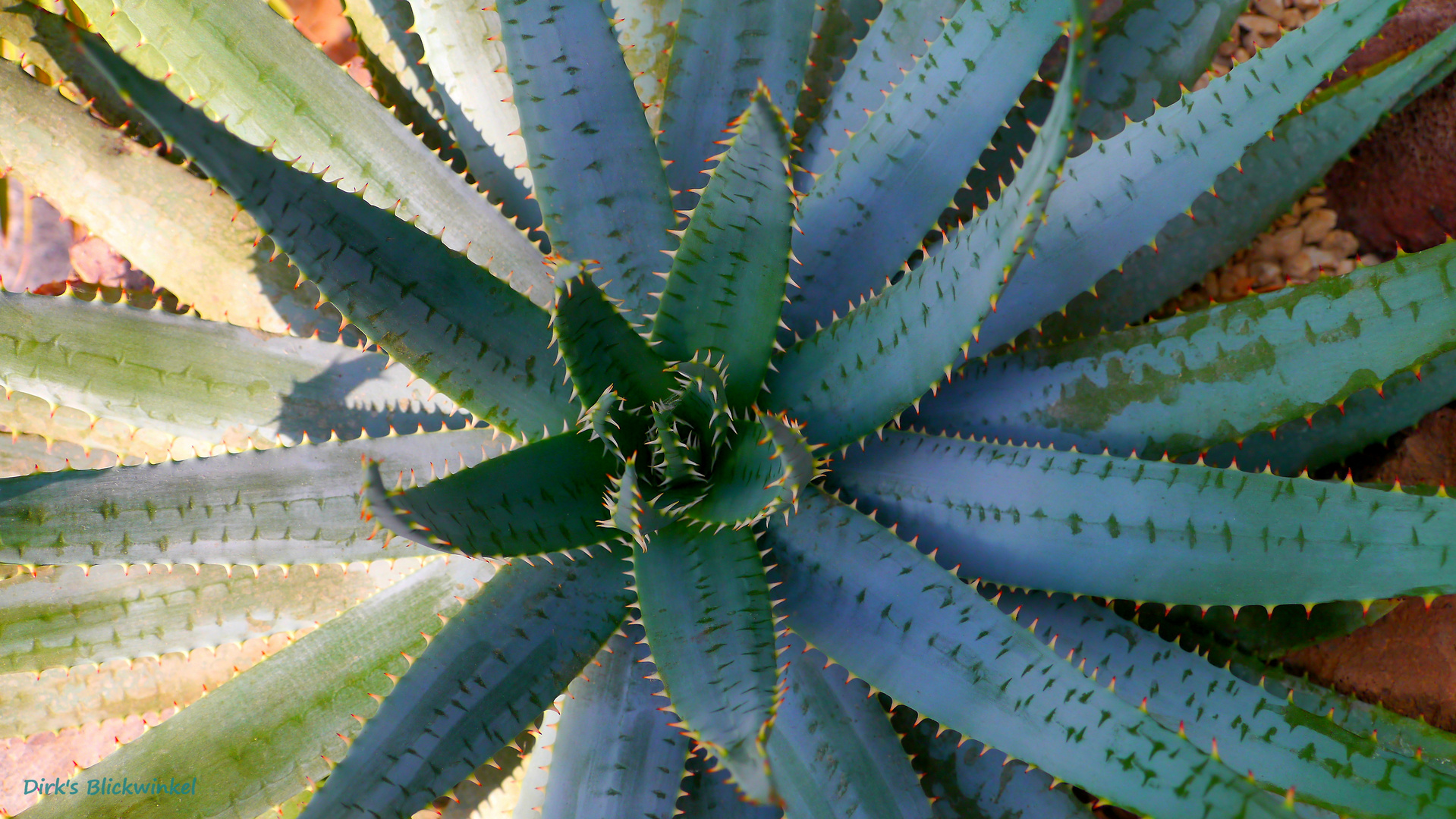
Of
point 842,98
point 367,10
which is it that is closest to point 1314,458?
point 842,98

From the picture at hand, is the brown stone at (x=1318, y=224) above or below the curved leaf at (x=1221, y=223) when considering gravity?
above

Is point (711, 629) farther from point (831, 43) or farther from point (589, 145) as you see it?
point (831, 43)

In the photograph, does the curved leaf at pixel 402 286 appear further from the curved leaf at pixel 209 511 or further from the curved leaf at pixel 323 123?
the curved leaf at pixel 323 123

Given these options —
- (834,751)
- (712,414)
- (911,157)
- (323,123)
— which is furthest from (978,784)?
(323,123)

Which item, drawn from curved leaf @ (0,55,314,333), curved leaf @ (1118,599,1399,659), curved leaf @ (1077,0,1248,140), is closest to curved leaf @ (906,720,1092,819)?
curved leaf @ (1118,599,1399,659)

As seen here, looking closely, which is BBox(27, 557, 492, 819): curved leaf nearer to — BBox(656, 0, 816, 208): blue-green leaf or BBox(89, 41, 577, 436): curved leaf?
BBox(89, 41, 577, 436): curved leaf

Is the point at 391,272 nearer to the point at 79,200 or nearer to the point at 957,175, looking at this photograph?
the point at 957,175

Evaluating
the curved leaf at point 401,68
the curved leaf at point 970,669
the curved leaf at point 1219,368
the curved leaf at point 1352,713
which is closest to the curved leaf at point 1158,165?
the curved leaf at point 1219,368
